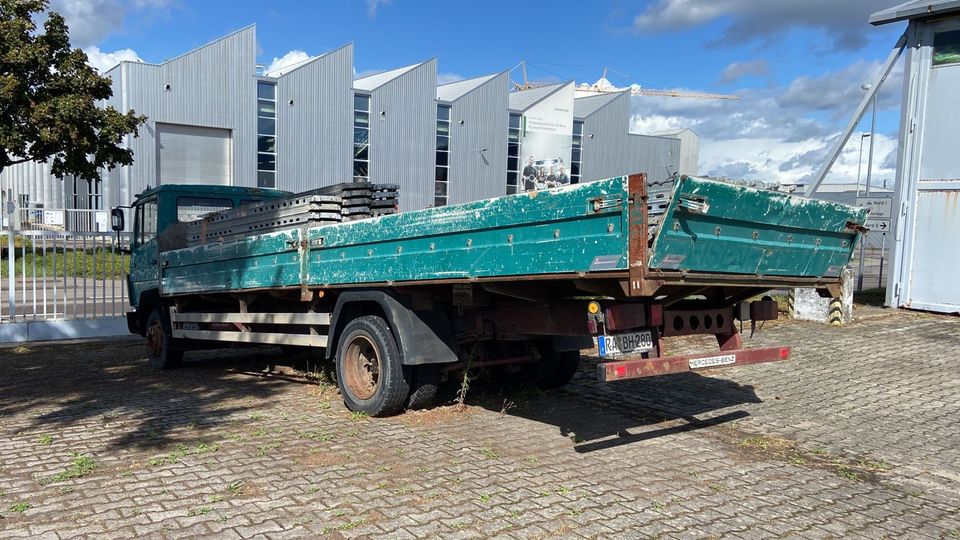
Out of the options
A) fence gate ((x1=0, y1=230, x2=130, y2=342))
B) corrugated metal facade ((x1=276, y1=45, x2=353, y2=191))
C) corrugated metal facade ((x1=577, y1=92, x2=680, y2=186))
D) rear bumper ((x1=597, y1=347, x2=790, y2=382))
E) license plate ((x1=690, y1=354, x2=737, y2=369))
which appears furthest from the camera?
corrugated metal facade ((x1=577, y1=92, x2=680, y2=186))

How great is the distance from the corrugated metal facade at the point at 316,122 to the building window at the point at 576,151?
15274 mm

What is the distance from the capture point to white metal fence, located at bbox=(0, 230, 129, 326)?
1196 centimetres

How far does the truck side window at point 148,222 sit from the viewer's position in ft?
33.2

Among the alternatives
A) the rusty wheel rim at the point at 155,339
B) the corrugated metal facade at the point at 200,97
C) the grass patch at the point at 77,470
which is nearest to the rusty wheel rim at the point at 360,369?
the grass patch at the point at 77,470

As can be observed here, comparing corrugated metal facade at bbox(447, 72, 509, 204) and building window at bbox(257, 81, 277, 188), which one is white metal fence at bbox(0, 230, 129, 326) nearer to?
building window at bbox(257, 81, 277, 188)

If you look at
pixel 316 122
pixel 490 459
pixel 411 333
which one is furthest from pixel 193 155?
pixel 490 459

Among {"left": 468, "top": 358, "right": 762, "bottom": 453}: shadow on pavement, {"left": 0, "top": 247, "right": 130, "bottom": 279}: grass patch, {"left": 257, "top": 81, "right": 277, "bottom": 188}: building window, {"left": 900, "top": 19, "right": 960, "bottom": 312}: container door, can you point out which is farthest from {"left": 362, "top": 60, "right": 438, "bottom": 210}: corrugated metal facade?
{"left": 468, "top": 358, "right": 762, "bottom": 453}: shadow on pavement

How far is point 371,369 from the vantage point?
6.96m

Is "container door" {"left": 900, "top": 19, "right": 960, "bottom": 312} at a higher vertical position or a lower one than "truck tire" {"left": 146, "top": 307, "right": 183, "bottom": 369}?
higher

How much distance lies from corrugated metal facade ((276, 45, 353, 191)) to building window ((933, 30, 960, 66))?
27561 mm

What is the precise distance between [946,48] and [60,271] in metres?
16.5

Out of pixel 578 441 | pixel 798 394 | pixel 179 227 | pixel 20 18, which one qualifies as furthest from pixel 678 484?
pixel 20 18

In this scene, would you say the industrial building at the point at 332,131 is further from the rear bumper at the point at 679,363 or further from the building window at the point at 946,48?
the rear bumper at the point at 679,363

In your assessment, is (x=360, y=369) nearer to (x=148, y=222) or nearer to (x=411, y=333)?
(x=411, y=333)
